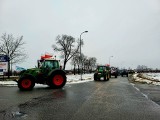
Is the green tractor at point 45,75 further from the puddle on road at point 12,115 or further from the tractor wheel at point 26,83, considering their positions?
the puddle on road at point 12,115

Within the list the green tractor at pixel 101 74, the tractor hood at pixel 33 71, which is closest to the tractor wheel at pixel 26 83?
the tractor hood at pixel 33 71

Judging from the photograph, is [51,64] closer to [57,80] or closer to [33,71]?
[57,80]

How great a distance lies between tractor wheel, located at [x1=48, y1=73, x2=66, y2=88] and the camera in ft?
69.1

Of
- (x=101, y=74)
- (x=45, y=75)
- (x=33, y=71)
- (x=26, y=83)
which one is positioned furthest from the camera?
(x=101, y=74)

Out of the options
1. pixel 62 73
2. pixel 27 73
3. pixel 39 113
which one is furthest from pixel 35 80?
pixel 39 113

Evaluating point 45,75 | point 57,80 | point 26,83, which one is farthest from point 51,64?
point 26,83

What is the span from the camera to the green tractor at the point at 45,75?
20.0 meters

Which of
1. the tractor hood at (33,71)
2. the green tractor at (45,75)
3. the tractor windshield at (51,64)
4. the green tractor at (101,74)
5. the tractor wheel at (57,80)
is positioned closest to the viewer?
the green tractor at (45,75)

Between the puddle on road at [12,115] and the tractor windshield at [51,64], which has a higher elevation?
the tractor windshield at [51,64]

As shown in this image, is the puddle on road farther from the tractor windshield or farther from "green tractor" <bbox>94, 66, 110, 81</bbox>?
"green tractor" <bbox>94, 66, 110, 81</bbox>

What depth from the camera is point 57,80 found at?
2152 centimetres

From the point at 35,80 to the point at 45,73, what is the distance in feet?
3.91

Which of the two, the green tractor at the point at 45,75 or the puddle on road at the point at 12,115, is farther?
the green tractor at the point at 45,75

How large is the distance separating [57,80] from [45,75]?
1084mm
